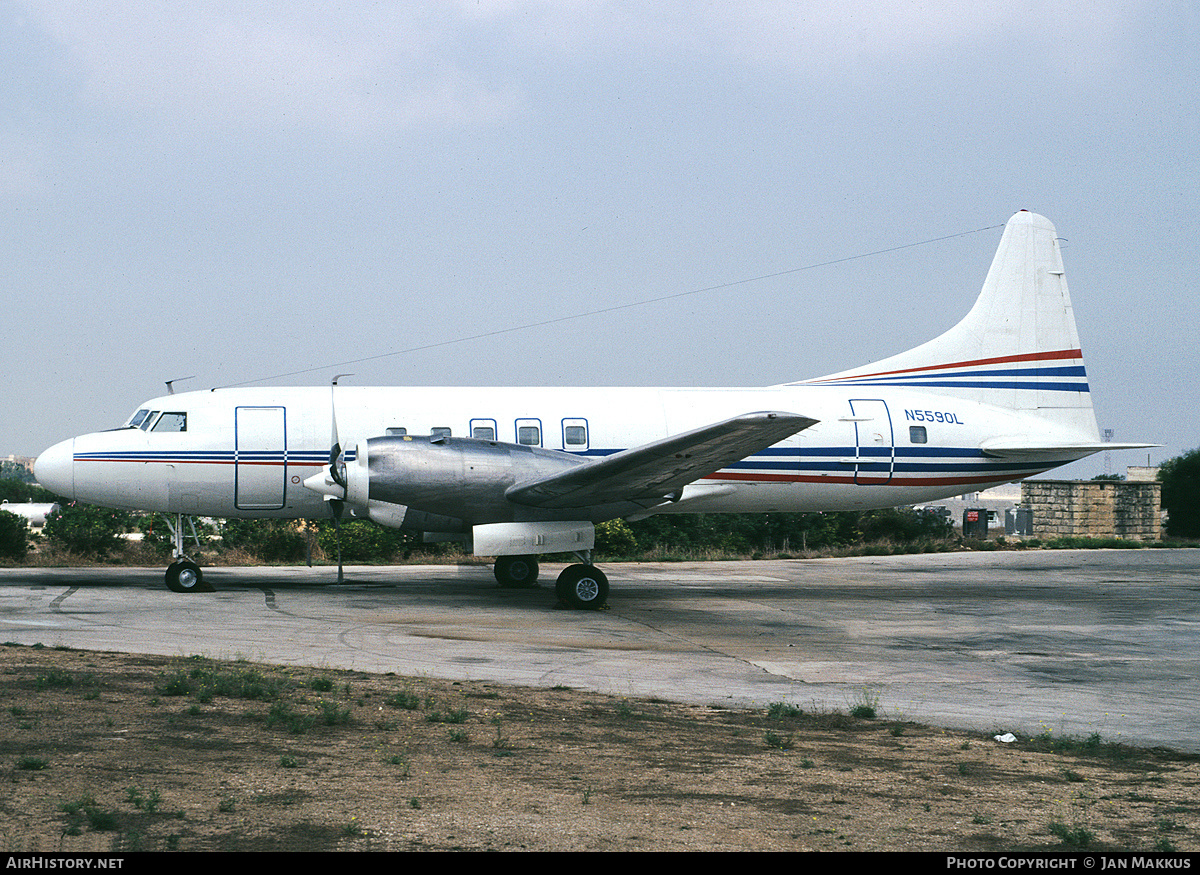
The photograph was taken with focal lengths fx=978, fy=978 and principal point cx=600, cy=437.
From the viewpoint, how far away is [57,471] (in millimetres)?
17469

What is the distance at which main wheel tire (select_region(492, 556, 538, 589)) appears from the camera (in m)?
19.8

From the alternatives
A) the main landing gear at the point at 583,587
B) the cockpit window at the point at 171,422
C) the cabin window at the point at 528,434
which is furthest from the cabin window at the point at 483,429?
the cockpit window at the point at 171,422

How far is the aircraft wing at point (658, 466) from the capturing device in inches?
542

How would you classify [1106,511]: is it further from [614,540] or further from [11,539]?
[11,539]

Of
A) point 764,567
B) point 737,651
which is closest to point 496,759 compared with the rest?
point 737,651

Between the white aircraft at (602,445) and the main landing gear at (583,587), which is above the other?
the white aircraft at (602,445)

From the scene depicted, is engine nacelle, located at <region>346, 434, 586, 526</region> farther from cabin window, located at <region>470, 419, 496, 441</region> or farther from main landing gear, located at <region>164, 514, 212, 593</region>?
main landing gear, located at <region>164, 514, 212, 593</region>

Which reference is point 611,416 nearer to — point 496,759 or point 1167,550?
point 496,759

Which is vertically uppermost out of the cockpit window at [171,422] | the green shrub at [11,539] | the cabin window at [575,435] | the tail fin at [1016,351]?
the tail fin at [1016,351]

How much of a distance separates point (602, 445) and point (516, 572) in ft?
11.2

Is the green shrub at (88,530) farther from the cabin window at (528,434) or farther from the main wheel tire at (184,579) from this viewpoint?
the cabin window at (528,434)

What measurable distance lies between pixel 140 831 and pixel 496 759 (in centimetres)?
252

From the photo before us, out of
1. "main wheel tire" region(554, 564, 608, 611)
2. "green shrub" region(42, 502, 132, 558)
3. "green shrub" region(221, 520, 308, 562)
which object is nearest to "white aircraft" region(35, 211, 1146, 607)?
"main wheel tire" region(554, 564, 608, 611)

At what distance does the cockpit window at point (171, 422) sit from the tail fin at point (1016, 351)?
1258cm
